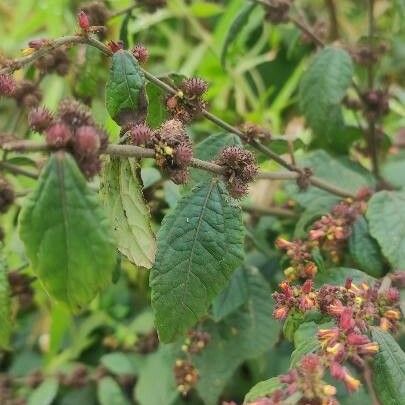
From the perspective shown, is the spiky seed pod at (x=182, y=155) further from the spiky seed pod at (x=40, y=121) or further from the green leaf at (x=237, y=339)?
the green leaf at (x=237, y=339)

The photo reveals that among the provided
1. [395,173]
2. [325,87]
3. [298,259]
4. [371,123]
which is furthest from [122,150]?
[395,173]

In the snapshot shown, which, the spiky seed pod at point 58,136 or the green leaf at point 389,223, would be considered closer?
the spiky seed pod at point 58,136

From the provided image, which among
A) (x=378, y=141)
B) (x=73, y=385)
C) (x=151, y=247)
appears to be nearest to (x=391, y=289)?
(x=151, y=247)

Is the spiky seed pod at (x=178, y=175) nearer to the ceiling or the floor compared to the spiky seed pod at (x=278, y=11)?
nearer to the floor

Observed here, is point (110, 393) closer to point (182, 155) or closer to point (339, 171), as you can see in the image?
point (339, 171)

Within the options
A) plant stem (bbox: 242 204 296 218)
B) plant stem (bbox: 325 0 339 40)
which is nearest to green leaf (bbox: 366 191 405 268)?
plant stem (bbox: 242 204 296 218)

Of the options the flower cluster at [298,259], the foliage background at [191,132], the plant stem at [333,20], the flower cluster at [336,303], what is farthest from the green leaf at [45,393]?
the plant stem at [333,20]

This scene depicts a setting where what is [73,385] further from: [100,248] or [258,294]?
[100,248]
